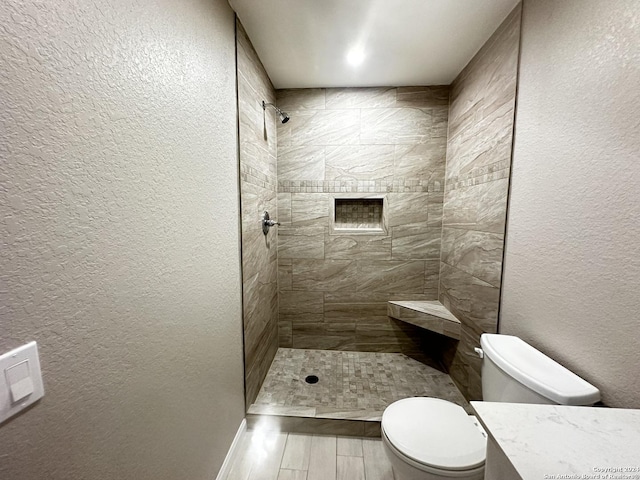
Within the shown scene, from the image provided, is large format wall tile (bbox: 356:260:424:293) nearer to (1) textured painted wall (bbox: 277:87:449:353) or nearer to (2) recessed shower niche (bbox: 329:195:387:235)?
(1) textured painted wall (bbox: 277:87:449:353)

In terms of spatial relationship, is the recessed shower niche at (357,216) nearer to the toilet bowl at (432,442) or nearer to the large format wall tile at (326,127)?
the large format wall tile at (326,127)

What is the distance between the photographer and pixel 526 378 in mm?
982

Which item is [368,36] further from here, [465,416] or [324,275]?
[465,416]

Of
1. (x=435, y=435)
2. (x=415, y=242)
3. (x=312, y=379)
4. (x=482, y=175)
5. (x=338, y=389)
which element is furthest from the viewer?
(x=415, y=242)

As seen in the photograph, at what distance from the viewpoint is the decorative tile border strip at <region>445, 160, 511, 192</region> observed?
4.80 feet

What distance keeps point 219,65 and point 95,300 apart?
45.5 inches

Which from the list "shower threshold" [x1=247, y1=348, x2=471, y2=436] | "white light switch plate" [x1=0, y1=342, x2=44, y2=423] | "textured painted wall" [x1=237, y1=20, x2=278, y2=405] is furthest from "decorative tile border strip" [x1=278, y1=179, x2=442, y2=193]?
"white light switch plate" [x1=0, y1=342, x2=44, y2=423]

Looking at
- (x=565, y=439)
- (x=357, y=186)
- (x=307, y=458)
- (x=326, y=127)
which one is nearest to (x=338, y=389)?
(x=307, y=458)

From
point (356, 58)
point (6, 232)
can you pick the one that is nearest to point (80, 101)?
point (6, 232)

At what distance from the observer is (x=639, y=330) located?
79 cm

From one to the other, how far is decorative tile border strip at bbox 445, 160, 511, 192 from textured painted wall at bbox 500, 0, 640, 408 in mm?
105

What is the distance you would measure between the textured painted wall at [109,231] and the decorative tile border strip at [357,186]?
117 centimetres

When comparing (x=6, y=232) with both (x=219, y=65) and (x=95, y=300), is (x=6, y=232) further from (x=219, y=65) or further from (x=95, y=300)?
(x=219, y=65)

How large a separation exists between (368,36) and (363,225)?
4.48 ft
